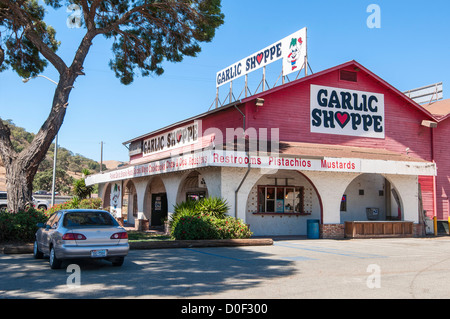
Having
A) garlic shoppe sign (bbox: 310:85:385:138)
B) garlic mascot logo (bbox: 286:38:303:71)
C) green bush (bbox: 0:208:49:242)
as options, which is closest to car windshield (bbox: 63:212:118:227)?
green bush (bbox: 0:208:49:242)

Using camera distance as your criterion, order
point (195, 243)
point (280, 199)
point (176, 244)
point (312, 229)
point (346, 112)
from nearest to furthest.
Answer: point (176, 244), point (195, 243), point (312, 229), point (280, 199), point (346, 112)

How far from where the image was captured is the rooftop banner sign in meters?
24.7

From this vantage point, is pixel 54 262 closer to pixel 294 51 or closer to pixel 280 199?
pixel 280 199

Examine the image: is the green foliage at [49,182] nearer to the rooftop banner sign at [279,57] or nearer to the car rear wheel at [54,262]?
the rooftop banner sign at [279,57]

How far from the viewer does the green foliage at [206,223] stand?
16281 mm

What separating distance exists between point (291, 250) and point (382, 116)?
40.4ft

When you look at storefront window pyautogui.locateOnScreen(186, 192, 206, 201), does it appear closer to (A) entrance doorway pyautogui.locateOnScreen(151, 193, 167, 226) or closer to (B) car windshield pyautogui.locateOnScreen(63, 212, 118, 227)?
(A) entrance doorway pyautogui.locateOnScreen(151, 193, 167, 226)

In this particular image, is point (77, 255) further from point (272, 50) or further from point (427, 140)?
point (427, 140)

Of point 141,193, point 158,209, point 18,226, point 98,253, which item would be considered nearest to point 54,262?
point 98,253

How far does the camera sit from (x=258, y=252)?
1475 centimetres

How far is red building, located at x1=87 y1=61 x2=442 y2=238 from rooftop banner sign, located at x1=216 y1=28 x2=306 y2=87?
8.59 feet

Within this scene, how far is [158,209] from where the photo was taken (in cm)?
2783

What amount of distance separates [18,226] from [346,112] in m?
16.5

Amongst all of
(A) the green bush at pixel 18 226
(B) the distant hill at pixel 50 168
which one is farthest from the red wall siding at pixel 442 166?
(B) the distant hill at pixel 50 168
